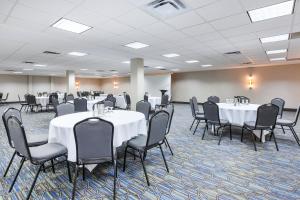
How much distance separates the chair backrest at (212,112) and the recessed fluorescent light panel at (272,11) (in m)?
1.93

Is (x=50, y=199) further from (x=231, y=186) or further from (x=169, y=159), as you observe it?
(x=231, y=186)

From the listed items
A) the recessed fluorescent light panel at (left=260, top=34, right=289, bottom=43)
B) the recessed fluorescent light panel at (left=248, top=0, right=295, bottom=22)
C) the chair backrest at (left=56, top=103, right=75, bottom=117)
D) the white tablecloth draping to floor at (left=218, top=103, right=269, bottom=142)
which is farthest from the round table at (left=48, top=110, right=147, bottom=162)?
the recessed fluorescent light panel at (left=260, top=34, right=289, bottom=43)

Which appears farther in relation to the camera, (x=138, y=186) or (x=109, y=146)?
(x=138, y=186)

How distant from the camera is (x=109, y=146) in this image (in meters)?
2.07

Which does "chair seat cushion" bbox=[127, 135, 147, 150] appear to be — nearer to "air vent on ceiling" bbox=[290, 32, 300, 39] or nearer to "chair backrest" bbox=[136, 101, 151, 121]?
"chair backrest" bbox=[136, 101, 151, 121]

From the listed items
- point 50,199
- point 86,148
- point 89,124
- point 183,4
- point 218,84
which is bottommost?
point 50,199

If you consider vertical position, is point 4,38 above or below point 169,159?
above

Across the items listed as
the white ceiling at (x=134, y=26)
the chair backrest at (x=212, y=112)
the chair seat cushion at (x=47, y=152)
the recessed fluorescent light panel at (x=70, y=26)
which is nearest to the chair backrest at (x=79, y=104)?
the white ceiling at (x=134, y=26)

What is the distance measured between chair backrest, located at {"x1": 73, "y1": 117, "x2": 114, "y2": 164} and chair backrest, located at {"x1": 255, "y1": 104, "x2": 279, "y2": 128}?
3.11 m

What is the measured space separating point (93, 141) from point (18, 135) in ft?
3.01

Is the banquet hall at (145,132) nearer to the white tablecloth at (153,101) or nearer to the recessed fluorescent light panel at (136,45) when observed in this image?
the recessed fluorescent light panel at (136,45)

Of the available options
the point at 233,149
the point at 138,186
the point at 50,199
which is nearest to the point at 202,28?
the point at 233,149

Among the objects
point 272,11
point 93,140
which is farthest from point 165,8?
point 93,140

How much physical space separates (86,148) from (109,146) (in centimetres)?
26
